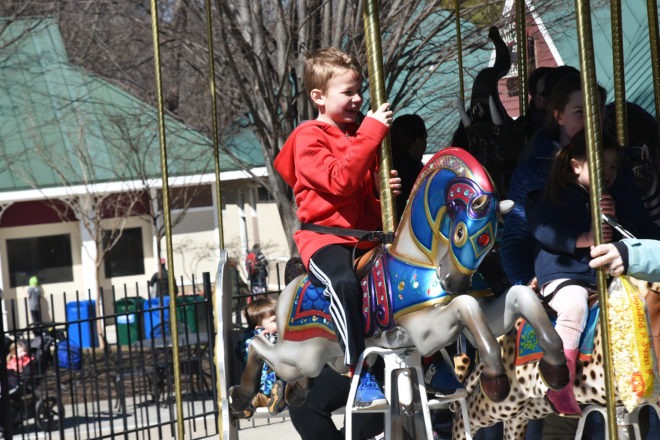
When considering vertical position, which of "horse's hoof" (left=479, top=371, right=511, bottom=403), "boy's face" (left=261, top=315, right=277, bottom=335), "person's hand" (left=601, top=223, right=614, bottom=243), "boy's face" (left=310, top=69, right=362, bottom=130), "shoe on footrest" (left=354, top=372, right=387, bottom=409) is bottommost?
"shoe on footrest" (left=354, top=372, right=387, bottom=409)

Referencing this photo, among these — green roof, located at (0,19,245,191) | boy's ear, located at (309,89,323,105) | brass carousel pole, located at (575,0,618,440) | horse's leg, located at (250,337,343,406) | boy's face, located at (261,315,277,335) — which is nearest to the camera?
brass carousel pole, located at (575,0,618,440)

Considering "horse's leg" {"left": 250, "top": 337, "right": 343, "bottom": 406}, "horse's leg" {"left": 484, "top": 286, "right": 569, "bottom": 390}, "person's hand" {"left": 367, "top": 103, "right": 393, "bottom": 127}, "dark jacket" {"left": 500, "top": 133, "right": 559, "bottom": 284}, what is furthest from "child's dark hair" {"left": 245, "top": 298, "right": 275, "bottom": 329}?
"horse's leg" {"left": 484, "top": 286, "right": 569, "bottom": 390}

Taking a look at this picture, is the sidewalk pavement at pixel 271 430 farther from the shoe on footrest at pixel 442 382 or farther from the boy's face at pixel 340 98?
the boy's face at pixel 340 98

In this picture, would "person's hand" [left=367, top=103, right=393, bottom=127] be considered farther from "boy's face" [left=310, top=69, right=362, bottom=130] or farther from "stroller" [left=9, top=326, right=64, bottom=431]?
"stroller" [left=9, top=326, right=64, bottom=431]

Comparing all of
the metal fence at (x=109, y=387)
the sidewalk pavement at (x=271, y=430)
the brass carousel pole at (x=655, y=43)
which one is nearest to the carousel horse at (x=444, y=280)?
the brass carousel pole at (x=655, y=43)

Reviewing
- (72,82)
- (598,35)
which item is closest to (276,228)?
(72,82)

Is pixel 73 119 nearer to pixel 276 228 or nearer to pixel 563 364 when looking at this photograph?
pixel 276 228

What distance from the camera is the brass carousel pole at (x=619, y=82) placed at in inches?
183

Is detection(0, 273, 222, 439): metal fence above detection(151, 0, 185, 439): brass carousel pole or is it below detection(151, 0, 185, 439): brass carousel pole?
below

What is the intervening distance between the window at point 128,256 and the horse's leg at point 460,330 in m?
22.0

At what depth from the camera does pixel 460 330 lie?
3.66 meters

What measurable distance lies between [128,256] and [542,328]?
2261 centimetres

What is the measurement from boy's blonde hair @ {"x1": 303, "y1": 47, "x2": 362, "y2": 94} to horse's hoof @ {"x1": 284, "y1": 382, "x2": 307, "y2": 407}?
1.49m

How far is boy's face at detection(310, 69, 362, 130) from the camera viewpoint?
4.09 m
